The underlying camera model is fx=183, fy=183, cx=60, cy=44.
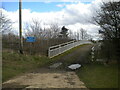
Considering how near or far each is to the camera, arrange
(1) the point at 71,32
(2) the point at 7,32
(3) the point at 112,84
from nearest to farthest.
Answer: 1. (3) the point at 112,84
2. (2) the point at 7,32
3. (1) the point at 71,32

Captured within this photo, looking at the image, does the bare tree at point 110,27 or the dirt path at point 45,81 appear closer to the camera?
the dirt path at point 45,81

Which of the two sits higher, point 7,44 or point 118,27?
point 118,27

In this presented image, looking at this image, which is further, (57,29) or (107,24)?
(57,29)

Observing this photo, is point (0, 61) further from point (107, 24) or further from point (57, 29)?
point (57, 29)

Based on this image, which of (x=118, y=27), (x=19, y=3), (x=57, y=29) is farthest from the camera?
(x=57, y=29)

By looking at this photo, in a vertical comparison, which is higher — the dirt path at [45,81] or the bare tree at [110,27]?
the bare tree at [110,27]

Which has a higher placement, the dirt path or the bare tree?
the bare tree

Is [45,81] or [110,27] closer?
[45,81]

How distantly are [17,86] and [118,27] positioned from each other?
28.2ft

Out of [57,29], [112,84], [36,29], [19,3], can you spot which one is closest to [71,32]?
[57,29]

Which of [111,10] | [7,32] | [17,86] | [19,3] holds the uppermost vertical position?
[19,3]

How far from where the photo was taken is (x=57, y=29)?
44062mm

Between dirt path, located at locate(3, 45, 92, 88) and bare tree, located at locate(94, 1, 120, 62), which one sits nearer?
dirt path, located at locate(3, 45, 92, 88)

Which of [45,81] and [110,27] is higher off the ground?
[110,27]
